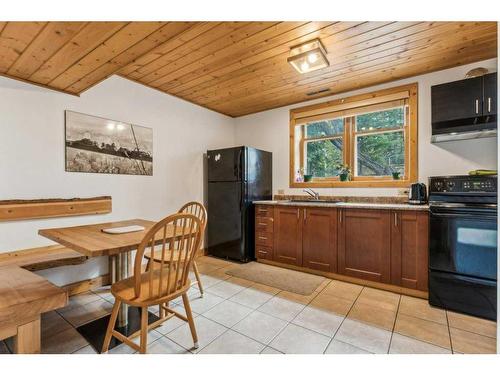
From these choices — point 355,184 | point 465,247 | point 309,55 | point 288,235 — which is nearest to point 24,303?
point 288,235

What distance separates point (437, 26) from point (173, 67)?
7.87ft

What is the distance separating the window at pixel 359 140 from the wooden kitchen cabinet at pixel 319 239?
27.1 inches

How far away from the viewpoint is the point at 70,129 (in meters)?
2.43

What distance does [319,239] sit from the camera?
2.88 m

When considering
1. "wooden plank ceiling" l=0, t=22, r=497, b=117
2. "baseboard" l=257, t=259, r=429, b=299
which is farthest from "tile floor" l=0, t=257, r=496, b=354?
"wooden plank ceiling" l=0, t=22, r=497, b=117

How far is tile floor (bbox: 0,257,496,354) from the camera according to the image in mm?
1606

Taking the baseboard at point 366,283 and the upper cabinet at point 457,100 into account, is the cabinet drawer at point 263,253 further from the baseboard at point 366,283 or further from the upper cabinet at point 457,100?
the upper cabinet at point 457,100

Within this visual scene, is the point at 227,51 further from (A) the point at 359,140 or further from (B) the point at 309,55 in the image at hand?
(A) the point at 359,140

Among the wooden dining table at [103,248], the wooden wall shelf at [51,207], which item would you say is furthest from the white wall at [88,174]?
the wooden dining table at [103,248]

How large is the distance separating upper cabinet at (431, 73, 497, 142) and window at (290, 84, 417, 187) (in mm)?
378

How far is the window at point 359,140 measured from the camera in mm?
2887

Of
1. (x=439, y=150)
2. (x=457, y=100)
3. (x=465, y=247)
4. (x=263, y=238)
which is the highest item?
(x=457, y=100)

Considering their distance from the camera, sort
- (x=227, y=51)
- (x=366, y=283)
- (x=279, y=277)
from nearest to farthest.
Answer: (x=227, y=51)
(x=366, y=283)
(x=279, y=277)

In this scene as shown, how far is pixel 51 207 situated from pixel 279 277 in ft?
8.05
